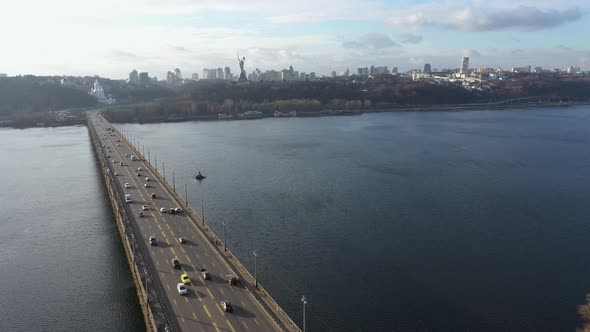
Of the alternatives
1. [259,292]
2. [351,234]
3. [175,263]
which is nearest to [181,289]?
[175,263]

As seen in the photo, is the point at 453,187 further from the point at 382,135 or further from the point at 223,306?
the point at 382,135

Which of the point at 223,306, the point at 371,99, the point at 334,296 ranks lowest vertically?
the point at 334,296

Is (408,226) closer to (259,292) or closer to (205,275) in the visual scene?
(259,292)

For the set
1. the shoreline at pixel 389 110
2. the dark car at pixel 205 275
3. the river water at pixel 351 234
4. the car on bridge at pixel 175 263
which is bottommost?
the river water at pixel 351 234

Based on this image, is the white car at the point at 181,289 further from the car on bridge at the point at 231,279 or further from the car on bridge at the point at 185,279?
the car on bridge at the point at 231,279

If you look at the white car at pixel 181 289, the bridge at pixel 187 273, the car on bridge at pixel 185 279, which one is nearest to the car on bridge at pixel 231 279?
the bridge at pixel 187 273

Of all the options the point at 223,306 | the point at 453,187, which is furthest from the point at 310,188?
the point at 223,306
